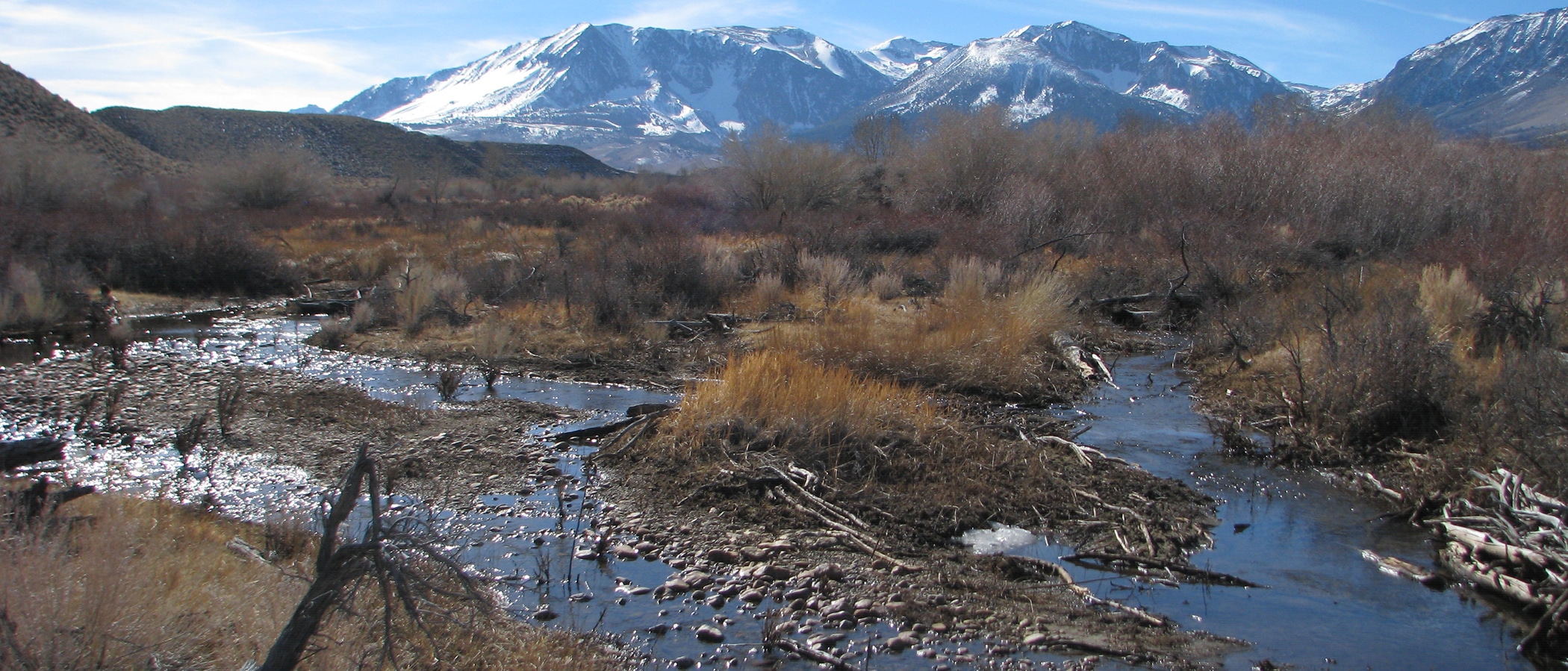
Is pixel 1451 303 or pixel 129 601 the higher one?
pixel 129 601

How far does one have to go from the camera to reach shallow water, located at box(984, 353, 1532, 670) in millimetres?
4676

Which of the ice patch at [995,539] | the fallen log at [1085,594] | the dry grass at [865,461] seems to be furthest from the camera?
the dry grass at [865,461]

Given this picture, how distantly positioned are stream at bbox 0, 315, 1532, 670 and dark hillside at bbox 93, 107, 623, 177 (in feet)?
199

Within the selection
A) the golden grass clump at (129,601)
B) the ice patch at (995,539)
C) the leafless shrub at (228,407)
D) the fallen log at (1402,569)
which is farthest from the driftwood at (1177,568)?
the leafless shrub at (228,407)

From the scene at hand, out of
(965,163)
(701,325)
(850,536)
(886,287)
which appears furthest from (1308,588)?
(965,163)

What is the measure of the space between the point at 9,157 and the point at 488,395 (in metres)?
32.6

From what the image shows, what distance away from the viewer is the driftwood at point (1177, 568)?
17.9 feet

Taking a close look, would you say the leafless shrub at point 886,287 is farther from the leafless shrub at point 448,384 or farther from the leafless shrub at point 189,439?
the leafless shrub at point 189,439

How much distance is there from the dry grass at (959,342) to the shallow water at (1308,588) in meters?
2.58

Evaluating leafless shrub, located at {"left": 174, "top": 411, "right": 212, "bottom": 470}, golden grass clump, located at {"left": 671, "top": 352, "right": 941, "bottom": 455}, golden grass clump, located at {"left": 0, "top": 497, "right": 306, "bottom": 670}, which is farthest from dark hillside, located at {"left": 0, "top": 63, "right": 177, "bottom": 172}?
golden grass clump, located at {"left": 0, "top": 497, "right": 306, "bottom": 670}

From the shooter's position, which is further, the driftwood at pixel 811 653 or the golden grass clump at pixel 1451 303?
the golden grass clump at pixel 1451 303

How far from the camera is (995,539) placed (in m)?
6.13

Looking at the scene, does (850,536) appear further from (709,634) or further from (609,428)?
(609,428)

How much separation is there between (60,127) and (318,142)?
112 feet
